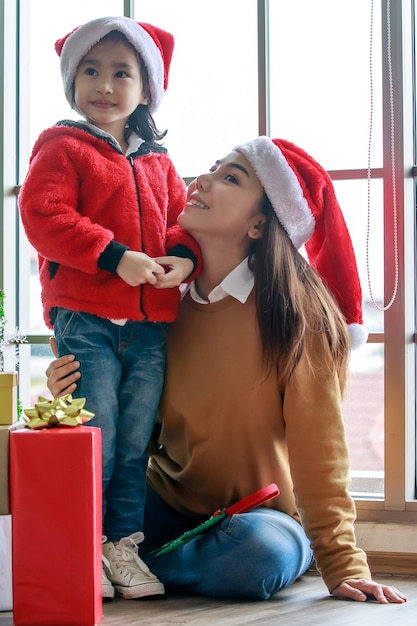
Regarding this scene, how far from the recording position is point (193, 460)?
6.31 feet

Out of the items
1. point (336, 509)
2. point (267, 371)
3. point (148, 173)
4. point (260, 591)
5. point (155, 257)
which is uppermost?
point (148, 173)

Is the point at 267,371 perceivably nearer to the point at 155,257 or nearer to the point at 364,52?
the point at 155,257

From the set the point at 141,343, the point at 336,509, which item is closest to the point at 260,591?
the point at 336,509

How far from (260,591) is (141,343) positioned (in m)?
0.57

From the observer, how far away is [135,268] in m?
1.72

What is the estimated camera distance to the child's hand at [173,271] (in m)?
1.78

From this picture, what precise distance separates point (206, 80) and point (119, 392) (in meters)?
0.94

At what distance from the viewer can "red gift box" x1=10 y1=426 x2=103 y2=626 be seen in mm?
1499

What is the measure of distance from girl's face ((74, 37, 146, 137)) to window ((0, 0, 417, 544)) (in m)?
0.46

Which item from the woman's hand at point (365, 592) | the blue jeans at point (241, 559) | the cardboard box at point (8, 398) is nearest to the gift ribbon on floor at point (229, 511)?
the blue jeans at point (241, 559)

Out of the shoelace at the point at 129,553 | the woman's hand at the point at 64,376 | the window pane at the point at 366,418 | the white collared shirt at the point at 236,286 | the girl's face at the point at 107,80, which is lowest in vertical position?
the shoelace at the point at 129,553

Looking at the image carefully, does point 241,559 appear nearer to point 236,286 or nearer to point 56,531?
→ point 56,531

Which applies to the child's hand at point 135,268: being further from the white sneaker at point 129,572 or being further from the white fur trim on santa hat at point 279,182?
the white sneaker at point 129,572

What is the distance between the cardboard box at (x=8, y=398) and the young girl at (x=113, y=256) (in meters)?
0.18
